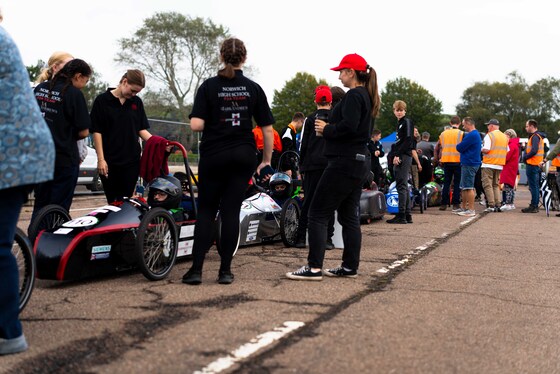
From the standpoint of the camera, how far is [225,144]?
5.97m

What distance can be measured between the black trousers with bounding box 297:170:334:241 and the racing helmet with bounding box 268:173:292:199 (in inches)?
23.9

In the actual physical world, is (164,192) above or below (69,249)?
above

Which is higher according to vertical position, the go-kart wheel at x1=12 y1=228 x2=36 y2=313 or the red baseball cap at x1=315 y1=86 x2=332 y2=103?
the red baseball cap at x1=315 y1=86 x2=332 y2=103

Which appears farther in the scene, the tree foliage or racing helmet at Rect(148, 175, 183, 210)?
the tree foliage

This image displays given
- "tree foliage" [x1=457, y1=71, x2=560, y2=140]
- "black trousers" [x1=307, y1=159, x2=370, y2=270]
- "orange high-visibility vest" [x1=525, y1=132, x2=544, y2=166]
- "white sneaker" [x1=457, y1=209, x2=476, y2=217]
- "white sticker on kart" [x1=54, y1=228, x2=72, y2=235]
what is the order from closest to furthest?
"white sticker on kart" [x1=54, y1=228, x2=72, y2=235], "black trousers" [x1=307, y1=159, x2=370, y2=270], "white sneaker" [x1=457, y1=209, x2=476, y2=217], "orange high-visibility vest" [x1=525, y1=132, x2=544, y2=166], "tree foliage" [x1=457, y1=71, x2=560, y2=140]

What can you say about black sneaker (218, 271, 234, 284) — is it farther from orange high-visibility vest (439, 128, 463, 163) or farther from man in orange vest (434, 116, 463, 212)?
orange high-visibility vest (439, 128, 463, 163)

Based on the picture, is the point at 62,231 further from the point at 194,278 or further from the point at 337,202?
the point at 337,202

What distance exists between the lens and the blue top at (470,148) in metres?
15.1

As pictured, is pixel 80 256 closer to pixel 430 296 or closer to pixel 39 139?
pixel 39 139

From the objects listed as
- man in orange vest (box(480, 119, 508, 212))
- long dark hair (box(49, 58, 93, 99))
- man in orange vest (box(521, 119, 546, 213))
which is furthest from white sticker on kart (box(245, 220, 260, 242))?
man in orange vest (box(521, 119, 546, 213))

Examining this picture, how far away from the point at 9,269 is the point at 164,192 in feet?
9.52

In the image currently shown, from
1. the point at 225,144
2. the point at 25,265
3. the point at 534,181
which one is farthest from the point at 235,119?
the point at 534,181

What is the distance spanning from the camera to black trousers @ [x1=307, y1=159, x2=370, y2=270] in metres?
6.34

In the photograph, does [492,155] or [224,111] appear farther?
[492,155]
